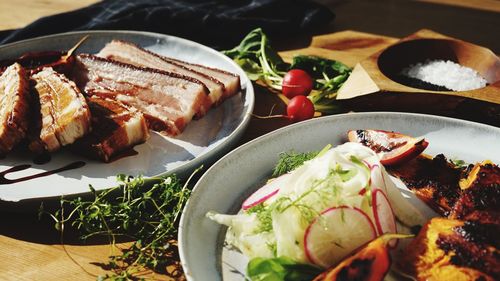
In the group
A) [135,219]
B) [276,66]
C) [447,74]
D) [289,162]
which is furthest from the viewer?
[276,66]

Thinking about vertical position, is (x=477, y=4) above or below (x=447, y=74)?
below

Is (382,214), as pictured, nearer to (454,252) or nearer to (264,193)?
(454,252)

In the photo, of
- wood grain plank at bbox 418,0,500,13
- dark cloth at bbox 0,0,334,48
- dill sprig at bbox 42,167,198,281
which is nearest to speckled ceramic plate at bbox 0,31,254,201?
dill sprig at bbox 42,167,198,281

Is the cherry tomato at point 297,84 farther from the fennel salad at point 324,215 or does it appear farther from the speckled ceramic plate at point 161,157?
the fennel salad at point 324,215

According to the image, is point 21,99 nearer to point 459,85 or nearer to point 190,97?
point 190,97

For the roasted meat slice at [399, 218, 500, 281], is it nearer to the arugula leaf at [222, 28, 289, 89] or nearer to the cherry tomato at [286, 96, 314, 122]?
the cherry tomato at [286, 96, 314, 122]

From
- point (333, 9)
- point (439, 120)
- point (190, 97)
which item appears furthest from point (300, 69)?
point (333, 9)

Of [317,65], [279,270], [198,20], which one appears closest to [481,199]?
[279,270]
